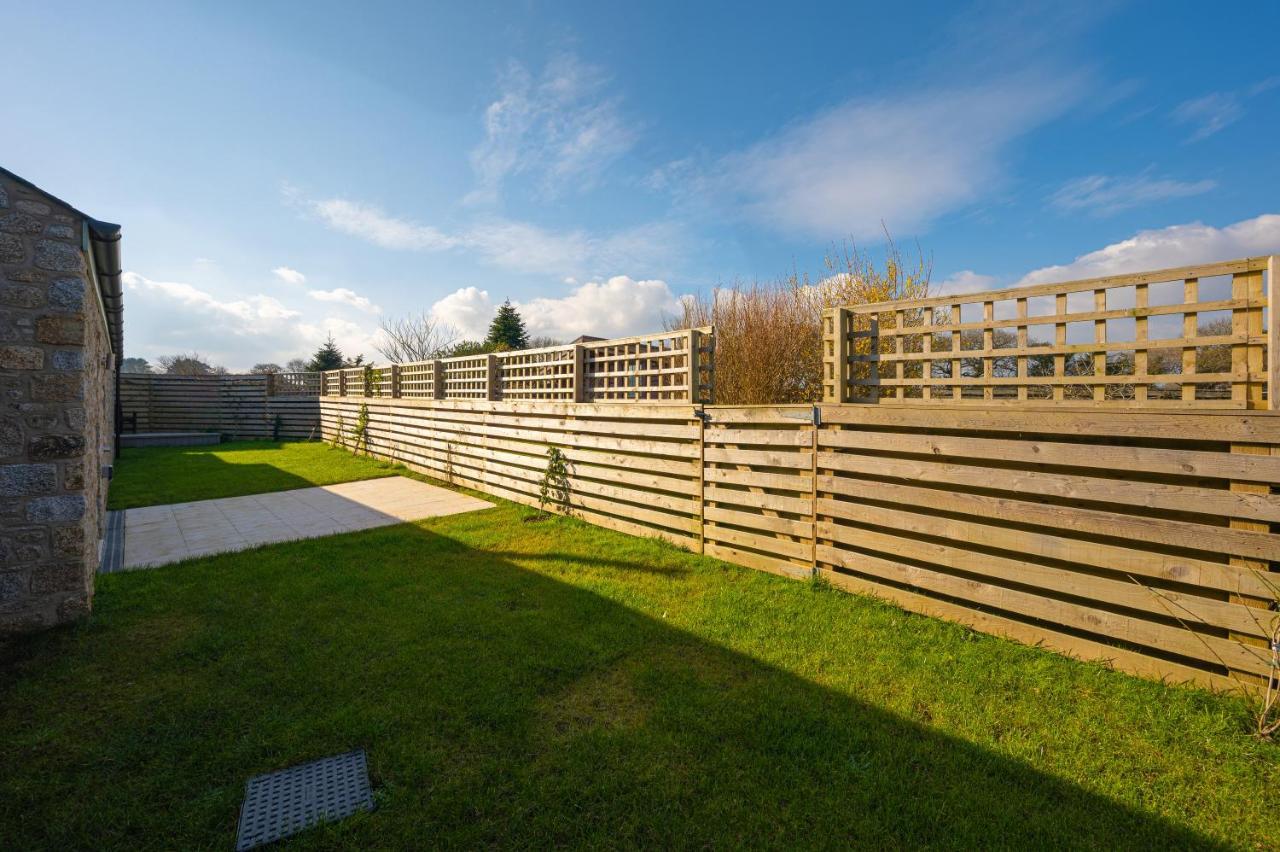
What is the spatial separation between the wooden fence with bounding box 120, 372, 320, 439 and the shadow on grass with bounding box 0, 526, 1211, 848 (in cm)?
1689

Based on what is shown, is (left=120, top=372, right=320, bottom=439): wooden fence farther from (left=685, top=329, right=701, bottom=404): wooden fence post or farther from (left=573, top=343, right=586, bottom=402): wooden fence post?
(left=685, top=329, right=701, bottom=404): wooden fence post

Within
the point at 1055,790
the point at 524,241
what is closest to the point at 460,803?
the point at 1055,790

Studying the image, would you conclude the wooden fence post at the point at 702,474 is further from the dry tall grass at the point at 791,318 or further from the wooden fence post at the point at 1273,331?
the dry tall grass at the point at 791,318

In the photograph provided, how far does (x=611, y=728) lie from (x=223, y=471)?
A: 12.0m

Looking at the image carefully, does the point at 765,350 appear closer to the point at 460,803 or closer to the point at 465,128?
the point at 465,128

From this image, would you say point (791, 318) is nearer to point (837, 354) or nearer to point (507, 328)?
point (837, 354)

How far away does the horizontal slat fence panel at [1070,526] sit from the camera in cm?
262

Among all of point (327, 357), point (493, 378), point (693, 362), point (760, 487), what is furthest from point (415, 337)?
point (760, 487)

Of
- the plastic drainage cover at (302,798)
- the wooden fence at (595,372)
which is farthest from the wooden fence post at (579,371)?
the plastic drainage cover at (302,798)

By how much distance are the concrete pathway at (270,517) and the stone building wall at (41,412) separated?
5.12 ft

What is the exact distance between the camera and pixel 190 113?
6219 mm

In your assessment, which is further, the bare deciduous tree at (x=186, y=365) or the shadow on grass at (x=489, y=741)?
the bare deciduous tree at (x=186, y=365)

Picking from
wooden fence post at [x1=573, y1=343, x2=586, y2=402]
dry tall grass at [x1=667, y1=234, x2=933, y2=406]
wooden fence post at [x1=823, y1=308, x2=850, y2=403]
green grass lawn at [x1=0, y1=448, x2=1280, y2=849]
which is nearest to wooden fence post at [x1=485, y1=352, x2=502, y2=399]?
wooden fence post at [x1=573, y1=343, x2=586, y2=402]

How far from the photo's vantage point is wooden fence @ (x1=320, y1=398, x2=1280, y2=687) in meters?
2.64
